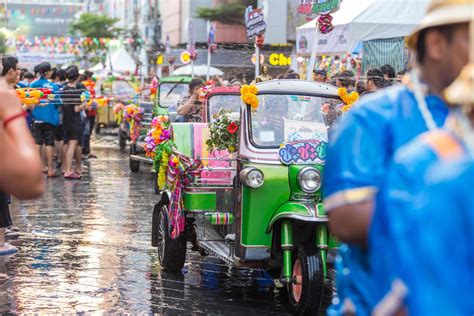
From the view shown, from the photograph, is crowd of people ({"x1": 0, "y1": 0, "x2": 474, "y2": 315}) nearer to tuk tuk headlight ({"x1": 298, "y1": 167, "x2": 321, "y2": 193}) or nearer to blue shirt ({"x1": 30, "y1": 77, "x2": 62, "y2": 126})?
tuk tuk headlight ({"x1": 298, "y1": 167, "x2": 321, "y2": 193})

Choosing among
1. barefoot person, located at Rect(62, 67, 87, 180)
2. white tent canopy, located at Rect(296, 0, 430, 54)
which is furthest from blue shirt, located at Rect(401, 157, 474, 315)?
barefoot person, located at Rect(62, 67, 87, 180)

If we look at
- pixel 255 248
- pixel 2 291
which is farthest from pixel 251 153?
pixel 2 291

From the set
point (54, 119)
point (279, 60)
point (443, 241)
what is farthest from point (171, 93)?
point (279, 60)

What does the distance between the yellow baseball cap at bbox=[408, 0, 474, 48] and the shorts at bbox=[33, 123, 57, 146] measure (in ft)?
46.4

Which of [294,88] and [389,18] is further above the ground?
[389,18]

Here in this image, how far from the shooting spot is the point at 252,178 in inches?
271

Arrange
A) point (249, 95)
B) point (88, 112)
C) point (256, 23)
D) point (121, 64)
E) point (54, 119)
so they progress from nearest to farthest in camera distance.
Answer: point (249, 95)
point (256, 23)
point (54, 119)
point (88, 112)
point (121, 64)

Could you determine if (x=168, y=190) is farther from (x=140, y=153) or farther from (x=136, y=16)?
(x=136, y=16)

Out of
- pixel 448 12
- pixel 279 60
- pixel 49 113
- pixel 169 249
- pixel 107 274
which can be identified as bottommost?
pixel 107 274

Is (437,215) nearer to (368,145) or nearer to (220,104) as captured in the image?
(368,145)

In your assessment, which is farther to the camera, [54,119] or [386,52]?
[54,119]

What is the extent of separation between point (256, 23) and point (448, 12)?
9.66 meters

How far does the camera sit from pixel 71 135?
16203 mm

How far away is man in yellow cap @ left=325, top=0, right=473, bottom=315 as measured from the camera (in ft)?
8.13
